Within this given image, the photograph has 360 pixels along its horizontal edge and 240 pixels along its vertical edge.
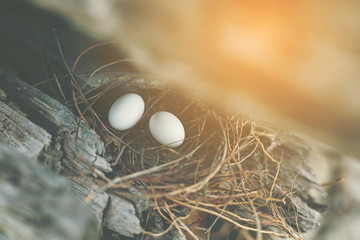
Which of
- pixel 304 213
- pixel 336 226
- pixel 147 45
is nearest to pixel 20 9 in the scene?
pixel 147 45

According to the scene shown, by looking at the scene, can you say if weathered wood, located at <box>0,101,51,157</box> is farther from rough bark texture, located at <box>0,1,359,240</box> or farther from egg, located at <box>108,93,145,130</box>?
egg, located at <box>108,93,145,130</box>

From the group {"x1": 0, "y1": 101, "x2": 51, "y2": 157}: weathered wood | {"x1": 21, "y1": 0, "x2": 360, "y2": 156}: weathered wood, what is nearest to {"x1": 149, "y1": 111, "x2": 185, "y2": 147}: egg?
{"x1": 21, "y1": 0, "x2": 360, "y2": 156}: weathered wood

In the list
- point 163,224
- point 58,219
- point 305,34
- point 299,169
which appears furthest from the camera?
point 299,169

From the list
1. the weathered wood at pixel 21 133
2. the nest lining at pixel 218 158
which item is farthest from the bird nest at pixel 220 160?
the weathered wood at pixel 21 133

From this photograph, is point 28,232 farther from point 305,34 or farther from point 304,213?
point 304,213

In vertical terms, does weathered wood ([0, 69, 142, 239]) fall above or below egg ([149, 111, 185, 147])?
below

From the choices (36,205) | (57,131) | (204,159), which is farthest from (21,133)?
(204,159)
